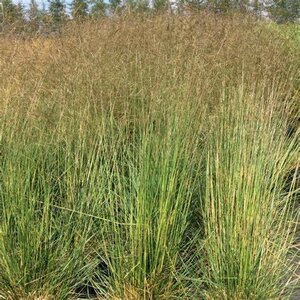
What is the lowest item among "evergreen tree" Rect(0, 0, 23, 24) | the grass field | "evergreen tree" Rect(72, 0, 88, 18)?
the grass field

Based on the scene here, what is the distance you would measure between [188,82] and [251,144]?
2.68 feet

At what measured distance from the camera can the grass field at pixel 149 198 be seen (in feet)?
9.14

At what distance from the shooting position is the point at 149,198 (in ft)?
9.55

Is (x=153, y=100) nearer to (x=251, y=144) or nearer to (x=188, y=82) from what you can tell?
(x=188, y=82)

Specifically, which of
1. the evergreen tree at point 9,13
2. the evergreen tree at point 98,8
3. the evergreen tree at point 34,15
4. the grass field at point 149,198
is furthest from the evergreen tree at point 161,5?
the grass field at point 149,198

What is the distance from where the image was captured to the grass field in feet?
9.14

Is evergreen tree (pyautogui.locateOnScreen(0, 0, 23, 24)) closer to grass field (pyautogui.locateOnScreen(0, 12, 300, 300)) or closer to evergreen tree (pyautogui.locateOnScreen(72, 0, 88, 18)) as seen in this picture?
grass field (pyautogui.locateOnScreen(0, 12, 300, 300))

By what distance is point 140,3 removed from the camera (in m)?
7.75

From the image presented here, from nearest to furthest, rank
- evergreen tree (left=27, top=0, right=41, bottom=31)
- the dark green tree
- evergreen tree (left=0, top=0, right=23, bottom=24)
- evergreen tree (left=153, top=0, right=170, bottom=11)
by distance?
evergreen tree (left=0, top=0, right=23, bottom=24) → evergreen tree (left=27, top=0, right=41, bottom=31) → evergreen tree (left=153, top=0, right=170, bottom=11) → the dark green tree

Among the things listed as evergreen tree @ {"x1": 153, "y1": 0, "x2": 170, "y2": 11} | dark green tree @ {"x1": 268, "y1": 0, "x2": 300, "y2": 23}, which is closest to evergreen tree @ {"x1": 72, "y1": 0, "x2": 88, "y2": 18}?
evergreen tree @ {"x1": 153, "y1": 0, "x2": 170, "y2": 11}

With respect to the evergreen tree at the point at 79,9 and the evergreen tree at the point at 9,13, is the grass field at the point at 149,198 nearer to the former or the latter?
the evergreen tree at the point at 9,13

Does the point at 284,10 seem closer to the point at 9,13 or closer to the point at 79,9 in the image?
the point at 79,9

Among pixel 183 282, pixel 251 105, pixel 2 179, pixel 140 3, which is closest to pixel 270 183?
pixel 251 105

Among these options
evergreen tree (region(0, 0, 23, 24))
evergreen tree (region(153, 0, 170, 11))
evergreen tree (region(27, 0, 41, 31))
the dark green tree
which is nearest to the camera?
evergreen tree (region(0, 0, 23, 24))
